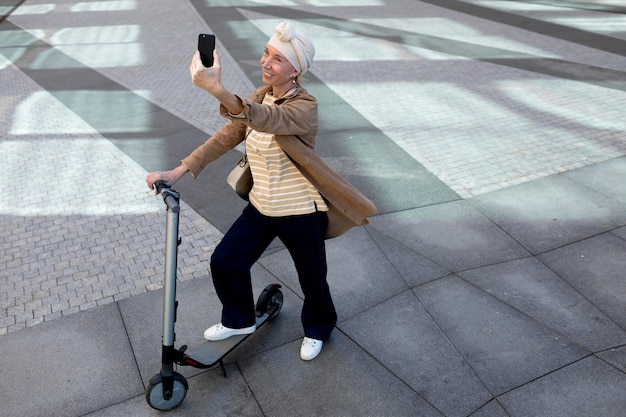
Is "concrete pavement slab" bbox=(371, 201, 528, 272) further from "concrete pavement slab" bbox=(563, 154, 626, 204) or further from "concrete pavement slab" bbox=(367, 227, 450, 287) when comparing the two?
"concrete pavement slab" bbox=(563, 154, 626, 204)

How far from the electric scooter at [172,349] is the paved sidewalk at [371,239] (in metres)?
0.13

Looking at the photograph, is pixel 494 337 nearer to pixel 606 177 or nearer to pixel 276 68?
pixel 276 68

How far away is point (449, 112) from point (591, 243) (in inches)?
144

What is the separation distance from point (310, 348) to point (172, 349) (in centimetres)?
91

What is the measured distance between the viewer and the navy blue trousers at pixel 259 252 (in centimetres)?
375

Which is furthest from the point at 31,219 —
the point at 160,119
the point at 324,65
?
the point at 324,65

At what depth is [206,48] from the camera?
2.88m

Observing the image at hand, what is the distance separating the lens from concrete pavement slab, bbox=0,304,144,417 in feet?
12.5

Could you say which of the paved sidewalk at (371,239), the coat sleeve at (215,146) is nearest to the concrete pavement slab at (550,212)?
the paved sidewalk at (371,239)

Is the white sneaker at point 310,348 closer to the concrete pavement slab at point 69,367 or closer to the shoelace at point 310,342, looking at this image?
the shoelace at point 310,342

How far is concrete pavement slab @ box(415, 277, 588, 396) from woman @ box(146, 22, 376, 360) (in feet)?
2.90

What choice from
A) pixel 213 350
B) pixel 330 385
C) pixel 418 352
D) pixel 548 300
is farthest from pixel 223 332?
pixel 548 300

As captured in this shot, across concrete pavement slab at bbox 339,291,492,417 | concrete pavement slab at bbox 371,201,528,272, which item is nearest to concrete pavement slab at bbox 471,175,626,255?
concrete pavement slab at bbox 371,201,528,272

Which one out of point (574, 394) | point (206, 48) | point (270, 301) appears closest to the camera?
point (206, 48)
